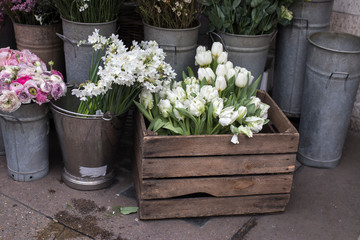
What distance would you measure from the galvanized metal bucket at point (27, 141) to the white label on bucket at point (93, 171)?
294 mm

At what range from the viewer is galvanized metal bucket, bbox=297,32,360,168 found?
2.82m

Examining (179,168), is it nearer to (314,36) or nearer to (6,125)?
(6,125)

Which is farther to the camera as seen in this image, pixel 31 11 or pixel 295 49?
pixel 295 49

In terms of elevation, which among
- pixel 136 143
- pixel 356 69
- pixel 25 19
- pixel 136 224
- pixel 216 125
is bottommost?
pixel 136 224

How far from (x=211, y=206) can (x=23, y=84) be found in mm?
1192

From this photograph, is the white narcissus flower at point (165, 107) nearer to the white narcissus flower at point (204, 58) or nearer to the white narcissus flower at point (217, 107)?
the white narcissus flower at point (217, 107)

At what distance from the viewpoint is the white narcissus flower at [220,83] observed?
2.49m

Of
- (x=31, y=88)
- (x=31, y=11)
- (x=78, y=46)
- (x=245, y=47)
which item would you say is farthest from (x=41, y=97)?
(x=245, y=47)

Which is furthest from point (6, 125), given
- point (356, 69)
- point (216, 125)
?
point (356, 69)

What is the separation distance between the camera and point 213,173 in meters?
2.44

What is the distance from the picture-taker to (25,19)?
3.03 meters

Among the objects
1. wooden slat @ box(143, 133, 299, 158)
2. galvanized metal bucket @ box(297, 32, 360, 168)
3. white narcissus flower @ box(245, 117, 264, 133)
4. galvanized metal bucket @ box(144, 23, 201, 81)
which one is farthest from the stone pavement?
Answer: galvanized metal bucket @ box(144, 23, 201, 81)

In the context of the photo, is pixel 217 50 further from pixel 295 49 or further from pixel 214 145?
pixel 295 49

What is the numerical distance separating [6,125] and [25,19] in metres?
0.77
